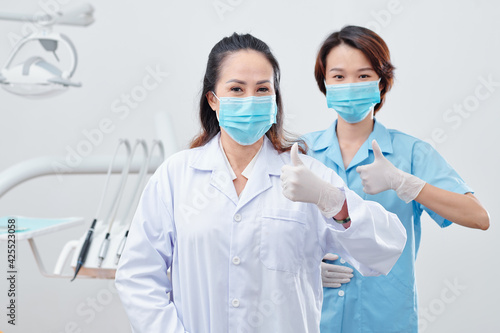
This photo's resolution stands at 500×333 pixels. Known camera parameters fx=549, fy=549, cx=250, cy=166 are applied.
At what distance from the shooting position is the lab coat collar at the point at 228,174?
1333 mm

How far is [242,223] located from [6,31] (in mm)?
2618

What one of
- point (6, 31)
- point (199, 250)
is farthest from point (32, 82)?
point (6, 31)

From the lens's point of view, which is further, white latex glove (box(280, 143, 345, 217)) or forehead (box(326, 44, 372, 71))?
forehead (box(326, 44, 372, 71))

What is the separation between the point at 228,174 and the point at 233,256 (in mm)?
214

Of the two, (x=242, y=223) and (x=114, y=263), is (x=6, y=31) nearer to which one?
(x=114, y=263)

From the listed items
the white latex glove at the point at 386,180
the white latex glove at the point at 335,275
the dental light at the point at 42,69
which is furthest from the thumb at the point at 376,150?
the dental light at the point at 42,69

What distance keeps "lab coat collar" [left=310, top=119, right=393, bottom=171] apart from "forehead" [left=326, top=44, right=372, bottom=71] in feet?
0.71

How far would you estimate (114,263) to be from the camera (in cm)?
181

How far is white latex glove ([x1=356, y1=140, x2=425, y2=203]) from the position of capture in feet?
4.89

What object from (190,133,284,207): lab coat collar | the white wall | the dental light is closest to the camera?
(190,133,284,207): lab coat collar

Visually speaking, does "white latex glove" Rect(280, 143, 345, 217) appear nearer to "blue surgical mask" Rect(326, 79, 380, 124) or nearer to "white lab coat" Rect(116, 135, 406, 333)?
"white lab coat" Rect(116, 135, 406, 333)

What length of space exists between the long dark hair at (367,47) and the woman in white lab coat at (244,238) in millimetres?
386

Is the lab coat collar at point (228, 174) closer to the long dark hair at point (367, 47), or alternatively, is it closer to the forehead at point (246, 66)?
the forehead at point (246, 66)

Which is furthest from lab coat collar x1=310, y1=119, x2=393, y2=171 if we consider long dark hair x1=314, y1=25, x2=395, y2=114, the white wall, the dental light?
the white wall
